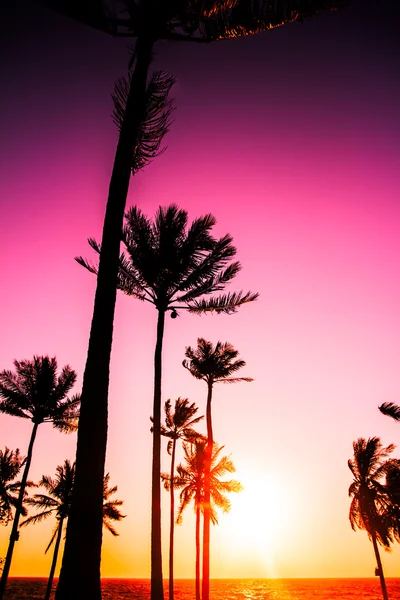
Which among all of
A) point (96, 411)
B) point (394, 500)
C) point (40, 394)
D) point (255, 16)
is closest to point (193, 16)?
point (255, 16)

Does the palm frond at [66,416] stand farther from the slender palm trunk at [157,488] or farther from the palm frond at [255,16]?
the palm frond at [255,16]

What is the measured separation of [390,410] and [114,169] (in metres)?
8.74

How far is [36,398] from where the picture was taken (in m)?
20.6

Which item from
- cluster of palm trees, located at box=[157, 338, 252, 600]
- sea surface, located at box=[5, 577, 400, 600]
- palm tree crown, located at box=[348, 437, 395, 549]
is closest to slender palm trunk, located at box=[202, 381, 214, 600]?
cluster of palm trees, located at box=[157, 338, 252, 600]

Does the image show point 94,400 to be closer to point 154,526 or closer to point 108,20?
point 108,20

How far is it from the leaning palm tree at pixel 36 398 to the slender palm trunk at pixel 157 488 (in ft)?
35.7

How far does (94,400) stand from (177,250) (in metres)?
8.57

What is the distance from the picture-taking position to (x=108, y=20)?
6.68 m

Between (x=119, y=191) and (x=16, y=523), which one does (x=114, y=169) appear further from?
(x=16, y=523)

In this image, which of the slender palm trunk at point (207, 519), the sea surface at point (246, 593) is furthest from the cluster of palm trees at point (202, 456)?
the sea surface at point (246, 593)

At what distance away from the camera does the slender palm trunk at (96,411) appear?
4.11m

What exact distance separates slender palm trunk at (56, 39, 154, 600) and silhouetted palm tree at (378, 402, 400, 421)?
7877 mm

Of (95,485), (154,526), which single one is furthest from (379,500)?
(95,485)

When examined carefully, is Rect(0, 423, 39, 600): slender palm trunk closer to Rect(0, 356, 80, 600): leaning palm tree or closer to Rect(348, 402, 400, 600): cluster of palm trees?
Rect(0, 356, 80, 600): leaning palm tree
